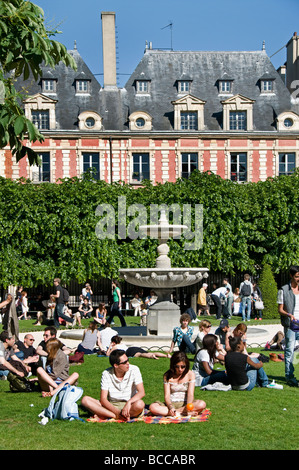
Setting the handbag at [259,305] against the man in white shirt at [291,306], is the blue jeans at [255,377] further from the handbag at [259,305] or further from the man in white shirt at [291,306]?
the handbag at [259,305]

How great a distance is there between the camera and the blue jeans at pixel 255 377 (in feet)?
31.0

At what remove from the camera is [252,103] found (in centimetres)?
3512

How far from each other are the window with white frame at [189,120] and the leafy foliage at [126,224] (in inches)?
259

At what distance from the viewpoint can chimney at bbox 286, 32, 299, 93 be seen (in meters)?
39.4

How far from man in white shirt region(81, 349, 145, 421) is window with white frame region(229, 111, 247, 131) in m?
29.0

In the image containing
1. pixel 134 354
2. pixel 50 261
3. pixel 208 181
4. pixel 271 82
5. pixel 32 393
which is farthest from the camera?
pixel 271 82

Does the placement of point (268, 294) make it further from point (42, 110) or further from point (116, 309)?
point (42, 110)

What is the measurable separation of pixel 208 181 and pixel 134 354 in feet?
57.0

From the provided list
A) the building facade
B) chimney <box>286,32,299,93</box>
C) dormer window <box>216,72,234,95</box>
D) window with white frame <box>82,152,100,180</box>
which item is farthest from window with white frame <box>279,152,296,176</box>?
window with white frame <box>82,152,100,180</box>

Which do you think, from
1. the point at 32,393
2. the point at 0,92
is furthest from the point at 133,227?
the point at 0,92

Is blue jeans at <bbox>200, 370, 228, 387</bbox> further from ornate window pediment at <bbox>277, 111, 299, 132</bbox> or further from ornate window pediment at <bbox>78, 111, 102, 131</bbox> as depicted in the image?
ornate window pediment at <bbox>277, 111, 299, 132</bbox>

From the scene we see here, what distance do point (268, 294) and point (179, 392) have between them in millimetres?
17348

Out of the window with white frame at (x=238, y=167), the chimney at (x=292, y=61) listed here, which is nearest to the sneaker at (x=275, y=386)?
the window with white frame at (x=238, y=167)
